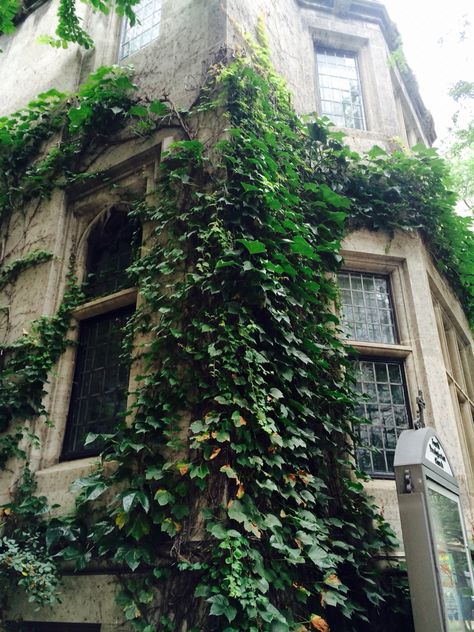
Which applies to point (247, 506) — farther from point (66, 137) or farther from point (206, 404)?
point (66, 137)

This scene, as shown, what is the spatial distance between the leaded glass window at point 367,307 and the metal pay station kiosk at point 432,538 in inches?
82.1

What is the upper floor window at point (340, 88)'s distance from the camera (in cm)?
802

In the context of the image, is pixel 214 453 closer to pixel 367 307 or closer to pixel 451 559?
pixel 451 559

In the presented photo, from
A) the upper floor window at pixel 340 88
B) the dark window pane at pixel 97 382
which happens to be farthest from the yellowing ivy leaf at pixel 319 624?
the upper floor window at pixel 340 88

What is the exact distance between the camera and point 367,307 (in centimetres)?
630

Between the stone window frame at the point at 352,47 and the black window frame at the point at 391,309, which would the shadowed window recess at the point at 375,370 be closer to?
the black window frame at the point at 391,309

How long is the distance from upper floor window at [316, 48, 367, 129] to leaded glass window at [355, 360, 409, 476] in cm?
372

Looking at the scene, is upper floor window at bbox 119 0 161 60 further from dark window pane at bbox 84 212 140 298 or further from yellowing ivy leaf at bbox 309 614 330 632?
yellowing ivy leaf at bbox 309 614 330 632

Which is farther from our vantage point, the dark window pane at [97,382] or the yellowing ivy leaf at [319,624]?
the dark window pane at [97,382]

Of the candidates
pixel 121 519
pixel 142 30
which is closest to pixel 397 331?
pixel 121 519

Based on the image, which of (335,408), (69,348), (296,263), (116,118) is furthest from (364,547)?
(116,118)

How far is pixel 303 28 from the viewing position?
8.48m

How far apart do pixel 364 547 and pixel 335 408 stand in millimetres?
1164

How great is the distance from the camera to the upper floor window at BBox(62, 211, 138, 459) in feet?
18.1
